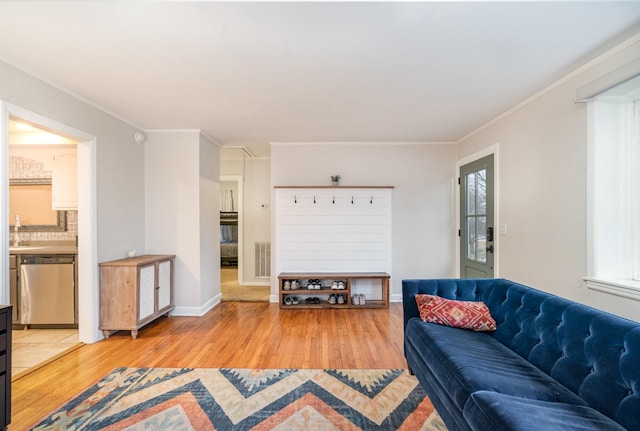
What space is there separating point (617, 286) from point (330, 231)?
126 inches

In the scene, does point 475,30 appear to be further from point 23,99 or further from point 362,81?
point 23,99

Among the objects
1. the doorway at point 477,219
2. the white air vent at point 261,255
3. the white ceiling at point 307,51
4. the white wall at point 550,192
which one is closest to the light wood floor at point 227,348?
the doorway at point 477,219

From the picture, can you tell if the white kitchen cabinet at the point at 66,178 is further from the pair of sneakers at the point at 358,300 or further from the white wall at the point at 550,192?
the white wall at the point at 550,192

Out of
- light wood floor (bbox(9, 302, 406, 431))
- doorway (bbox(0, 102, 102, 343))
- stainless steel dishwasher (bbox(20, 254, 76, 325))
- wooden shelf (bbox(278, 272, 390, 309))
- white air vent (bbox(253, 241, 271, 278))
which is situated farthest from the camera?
white air vent (bbox(253, 241, 271, 278))

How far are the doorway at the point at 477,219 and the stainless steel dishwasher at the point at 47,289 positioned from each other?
193 inches

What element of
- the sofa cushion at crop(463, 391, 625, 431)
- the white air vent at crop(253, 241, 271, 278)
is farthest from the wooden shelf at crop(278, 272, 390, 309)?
the sofa cushion at crop(463, 391, 625, 431)

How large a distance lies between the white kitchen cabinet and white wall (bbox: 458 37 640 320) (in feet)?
16.3

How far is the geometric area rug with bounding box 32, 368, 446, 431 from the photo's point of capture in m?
1.87

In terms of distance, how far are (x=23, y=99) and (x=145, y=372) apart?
2.45m

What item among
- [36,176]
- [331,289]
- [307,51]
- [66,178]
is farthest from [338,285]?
[36,176]

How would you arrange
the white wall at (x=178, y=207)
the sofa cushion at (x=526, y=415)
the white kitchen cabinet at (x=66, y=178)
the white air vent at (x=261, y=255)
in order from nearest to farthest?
the sofa cushion at (x=526, y=415) → the white kitchen cabinet at (x=66, y=178) → the white wall at (x=178, y=207) → the white air vent at (x=261, y=255)

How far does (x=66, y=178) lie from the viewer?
3.51 meters

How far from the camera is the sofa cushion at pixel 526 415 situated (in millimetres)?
1179

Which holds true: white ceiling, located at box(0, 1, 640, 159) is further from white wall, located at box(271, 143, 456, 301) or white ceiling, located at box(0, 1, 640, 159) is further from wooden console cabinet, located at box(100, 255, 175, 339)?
wooden console cabinet, located at box(100, 255, 175, 339)
